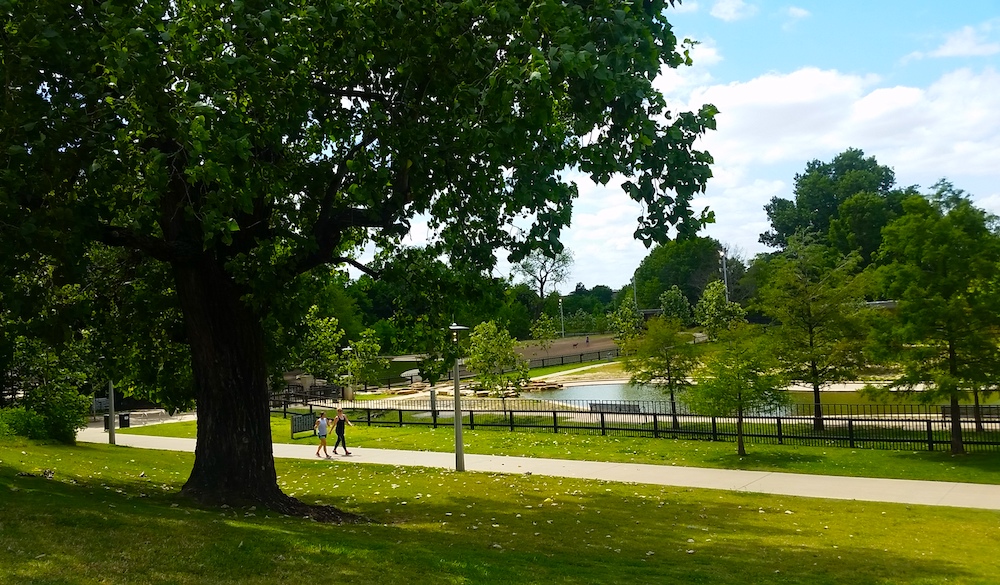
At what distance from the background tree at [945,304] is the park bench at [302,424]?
19.2 metres

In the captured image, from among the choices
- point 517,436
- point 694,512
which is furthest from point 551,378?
point 694,512

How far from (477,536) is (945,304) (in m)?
15.5

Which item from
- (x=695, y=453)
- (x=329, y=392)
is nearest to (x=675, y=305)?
(x=329, y=392)

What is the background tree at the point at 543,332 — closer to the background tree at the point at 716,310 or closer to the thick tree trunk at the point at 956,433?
the background tree at the point at 716,310

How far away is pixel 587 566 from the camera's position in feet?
27.8

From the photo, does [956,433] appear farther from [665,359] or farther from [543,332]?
[543,332]

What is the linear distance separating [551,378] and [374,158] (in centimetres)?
4514

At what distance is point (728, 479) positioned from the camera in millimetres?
17453

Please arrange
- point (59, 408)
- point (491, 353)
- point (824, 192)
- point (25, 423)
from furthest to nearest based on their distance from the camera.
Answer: point (824, 192), point (491, 353), point (59, 408), point (25, 423)

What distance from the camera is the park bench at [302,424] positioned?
91.8 ft

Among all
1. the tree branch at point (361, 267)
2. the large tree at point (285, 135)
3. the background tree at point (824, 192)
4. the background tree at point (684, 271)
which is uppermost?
the background tree at point (824, 192)

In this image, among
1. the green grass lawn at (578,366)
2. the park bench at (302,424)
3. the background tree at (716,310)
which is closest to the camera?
the park bench at (302,424)

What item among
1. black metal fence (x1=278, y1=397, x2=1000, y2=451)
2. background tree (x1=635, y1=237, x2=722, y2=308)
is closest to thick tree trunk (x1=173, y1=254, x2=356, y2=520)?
black metal fence (x1=278, y1=397, x2=1000, y2=451)

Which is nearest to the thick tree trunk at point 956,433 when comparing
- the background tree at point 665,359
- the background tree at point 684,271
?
the background tree at point 665,359
